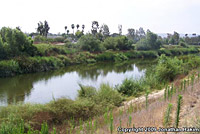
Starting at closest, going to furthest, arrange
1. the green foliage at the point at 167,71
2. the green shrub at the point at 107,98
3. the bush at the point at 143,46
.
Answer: the green shrub at the point at 107,98 → the green foliage at the point at 167,71 → the bush at the point at 143,46

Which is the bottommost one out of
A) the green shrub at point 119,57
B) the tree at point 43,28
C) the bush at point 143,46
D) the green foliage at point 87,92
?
the green shrub at point 119,57

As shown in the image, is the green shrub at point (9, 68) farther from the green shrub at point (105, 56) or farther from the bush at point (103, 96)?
the green shrub at point (105, 56)

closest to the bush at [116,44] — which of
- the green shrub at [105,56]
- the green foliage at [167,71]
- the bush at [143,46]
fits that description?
the bush at [143,46]

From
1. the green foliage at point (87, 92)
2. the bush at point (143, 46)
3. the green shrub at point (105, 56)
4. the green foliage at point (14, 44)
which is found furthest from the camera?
the bush at point (143, 46)

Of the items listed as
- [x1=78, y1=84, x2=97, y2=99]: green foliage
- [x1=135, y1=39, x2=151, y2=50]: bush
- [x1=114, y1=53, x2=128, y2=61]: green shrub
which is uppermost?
[x1=135, y1=39, x2=151, y2=50]: bush

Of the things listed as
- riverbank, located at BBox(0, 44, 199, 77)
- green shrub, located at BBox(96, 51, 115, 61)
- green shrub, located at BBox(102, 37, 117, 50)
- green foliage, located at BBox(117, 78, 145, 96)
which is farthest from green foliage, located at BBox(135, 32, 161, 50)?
green foliage, located at BBox(117, 78, 145, 96)

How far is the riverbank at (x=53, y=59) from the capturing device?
22.2 meters

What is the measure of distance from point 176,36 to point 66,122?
84195 mm

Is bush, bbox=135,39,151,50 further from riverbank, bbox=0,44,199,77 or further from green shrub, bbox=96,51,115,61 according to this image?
green shrub, bbox=96,51,115,61

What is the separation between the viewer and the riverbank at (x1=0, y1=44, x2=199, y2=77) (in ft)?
72.9

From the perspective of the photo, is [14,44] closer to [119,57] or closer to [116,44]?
[119,57]

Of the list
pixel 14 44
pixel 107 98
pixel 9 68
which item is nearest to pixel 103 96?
pixel 107 98

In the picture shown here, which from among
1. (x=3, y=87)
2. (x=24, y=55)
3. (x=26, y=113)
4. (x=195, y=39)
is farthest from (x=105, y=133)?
(x=195, y=39)

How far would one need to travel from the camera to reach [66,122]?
7.89 meters
